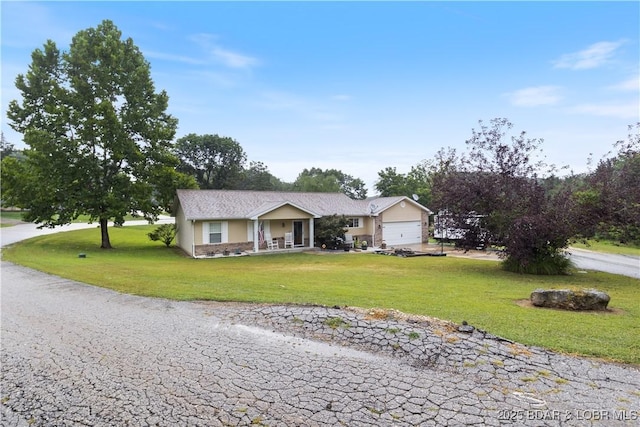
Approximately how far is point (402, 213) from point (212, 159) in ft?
130

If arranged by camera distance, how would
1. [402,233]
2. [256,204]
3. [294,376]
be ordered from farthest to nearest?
[402,233]
[256,204]
[294,376]

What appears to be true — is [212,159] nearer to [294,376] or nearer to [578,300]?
[578,300]

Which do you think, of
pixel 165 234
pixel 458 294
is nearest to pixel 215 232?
pixel 165 234

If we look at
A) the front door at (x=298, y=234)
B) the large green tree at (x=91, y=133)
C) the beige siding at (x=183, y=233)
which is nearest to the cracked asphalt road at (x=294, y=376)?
the beige siding at (x=183, y=233)

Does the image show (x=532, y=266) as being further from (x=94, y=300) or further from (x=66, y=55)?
(x=66, y=55)

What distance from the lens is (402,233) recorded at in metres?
31.2

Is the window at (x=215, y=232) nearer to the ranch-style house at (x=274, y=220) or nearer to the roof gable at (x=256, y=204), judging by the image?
the ranch-style house at (x=274, y=220)

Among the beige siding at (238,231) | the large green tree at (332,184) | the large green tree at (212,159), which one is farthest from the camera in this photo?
the large green tree at (332,184)

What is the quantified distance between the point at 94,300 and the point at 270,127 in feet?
85.6

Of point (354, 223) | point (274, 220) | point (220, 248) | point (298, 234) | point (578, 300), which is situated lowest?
point (578, 300)

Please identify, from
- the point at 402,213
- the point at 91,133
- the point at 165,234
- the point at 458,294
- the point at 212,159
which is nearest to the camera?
the point at 458,294

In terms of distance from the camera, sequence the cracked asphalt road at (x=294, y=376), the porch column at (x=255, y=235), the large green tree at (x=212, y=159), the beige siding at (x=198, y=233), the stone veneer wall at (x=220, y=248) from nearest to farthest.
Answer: the cracked asphalt road at (x=294, y=376)
the beige siding at (x=198, y=233)
the stone veneer wall at (x=220, y=248)
the porch column at (x=255, y=235)
the large green tree at (x=212, y=159)

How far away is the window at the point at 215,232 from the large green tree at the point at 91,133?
15.3ft

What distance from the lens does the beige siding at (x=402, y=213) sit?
1192 inches
